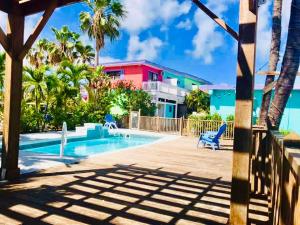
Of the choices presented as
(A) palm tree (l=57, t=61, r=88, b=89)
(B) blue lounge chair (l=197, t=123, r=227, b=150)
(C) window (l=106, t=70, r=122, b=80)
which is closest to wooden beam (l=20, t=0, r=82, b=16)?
(B) blue lounge chair (l=197, t=123, r=227, b=150)

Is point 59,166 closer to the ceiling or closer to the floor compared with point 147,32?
closer to the floor

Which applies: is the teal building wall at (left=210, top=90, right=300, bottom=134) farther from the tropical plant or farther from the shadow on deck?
the shadow on deck

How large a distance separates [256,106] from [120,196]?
18148 millimetres

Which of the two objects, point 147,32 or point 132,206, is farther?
point 147,32

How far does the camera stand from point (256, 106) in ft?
70.1

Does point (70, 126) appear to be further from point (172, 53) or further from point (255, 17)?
point (172, 53)

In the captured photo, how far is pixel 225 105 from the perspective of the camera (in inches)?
885

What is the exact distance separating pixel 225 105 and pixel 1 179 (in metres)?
18.8

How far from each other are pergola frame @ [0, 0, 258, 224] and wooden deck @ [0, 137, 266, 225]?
0.68 meters

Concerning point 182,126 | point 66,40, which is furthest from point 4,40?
point 66,40

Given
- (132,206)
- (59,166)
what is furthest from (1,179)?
(132,206)

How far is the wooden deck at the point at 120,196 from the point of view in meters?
4.27

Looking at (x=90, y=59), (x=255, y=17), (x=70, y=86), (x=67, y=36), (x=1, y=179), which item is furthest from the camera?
(x=90, y=59)

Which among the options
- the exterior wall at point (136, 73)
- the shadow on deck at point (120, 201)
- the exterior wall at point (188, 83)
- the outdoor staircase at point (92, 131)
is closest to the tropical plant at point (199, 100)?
the exterior wall at point (136, 73)
